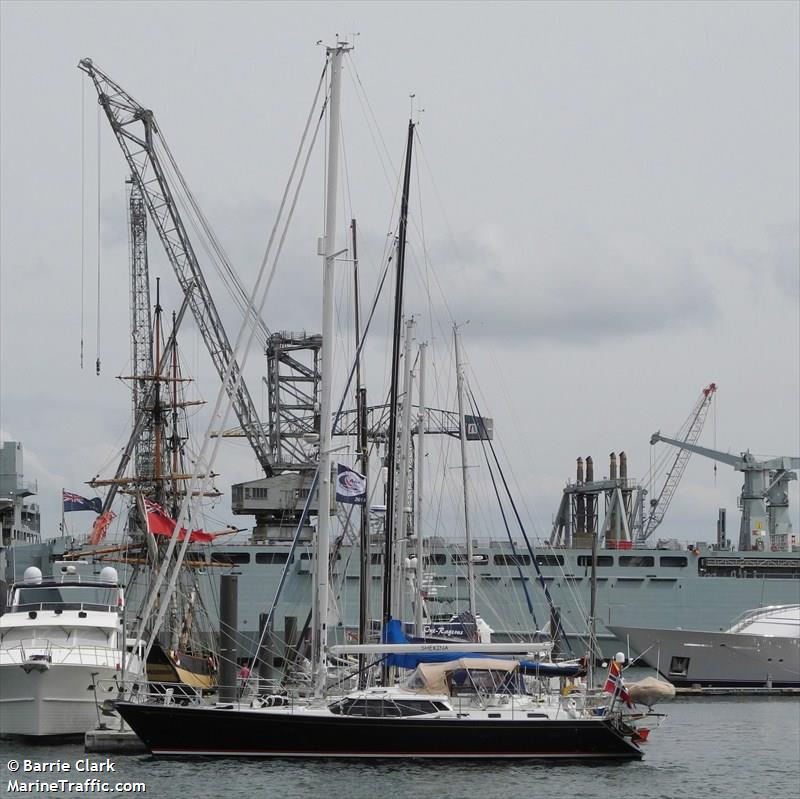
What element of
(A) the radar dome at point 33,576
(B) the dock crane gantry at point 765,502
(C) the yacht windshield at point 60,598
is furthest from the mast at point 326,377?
(B) the dock crane gantry at point 765,502

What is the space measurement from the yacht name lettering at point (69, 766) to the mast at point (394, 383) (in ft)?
23.3

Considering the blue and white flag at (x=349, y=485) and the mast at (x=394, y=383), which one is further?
the blue and white flag at (x=349, y=485)

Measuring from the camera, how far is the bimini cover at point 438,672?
106ft

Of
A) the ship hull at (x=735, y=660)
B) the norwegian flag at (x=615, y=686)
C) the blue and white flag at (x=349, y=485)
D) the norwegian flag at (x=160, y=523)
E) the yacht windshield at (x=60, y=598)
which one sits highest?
the blue and white flag at (x=349, y=485)

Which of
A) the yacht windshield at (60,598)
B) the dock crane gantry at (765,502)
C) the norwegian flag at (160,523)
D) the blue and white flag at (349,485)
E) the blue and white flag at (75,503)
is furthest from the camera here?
the dock crane gantry at (765,502)

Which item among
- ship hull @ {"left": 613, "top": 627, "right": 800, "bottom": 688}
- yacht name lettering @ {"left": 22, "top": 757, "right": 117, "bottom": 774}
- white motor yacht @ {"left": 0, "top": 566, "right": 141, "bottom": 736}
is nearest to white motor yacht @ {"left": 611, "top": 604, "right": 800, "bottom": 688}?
ship hull @ {"left": 613, "top": 627, "right": 800, "bottom": 688}

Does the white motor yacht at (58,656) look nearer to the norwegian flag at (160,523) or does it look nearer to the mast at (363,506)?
the mast at (363,506)

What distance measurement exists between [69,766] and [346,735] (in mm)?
6326

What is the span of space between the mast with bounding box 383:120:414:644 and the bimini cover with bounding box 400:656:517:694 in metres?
2.85

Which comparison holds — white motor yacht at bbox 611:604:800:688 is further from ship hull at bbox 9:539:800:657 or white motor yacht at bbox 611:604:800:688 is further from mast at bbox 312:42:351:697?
mast at bbox 312:42:351:697

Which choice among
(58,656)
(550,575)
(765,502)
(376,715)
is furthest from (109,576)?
(765,502)

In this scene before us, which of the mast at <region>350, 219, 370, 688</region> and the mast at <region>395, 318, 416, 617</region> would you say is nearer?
the mast at <region>350, 219, 370, 688</region>

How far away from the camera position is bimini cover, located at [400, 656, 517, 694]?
32.3 m

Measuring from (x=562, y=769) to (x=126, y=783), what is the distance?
9.53 metres
